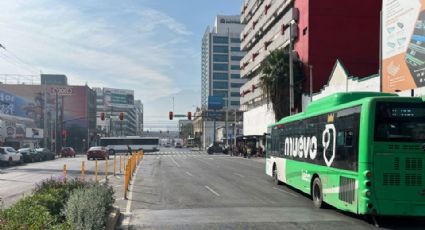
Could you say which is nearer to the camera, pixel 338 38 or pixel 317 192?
pixel 317 192

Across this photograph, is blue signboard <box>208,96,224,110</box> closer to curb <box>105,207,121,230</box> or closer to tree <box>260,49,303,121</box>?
tree <box>260,49,303,121</box>

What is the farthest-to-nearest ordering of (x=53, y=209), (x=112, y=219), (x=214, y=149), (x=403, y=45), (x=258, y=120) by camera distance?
1. (x=214, y=149)
2. (x=258, y=120)
3. (x=403, y=45)
4. (x=112, y=219)
5. (x=53, y=209)

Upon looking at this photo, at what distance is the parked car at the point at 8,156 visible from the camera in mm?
42787

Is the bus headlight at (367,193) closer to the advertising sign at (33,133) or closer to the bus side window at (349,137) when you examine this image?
the bus side window at (349,137)

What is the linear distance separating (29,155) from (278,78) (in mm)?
27223

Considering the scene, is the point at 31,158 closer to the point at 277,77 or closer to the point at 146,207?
the point at 277,77

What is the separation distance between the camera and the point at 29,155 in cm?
5100

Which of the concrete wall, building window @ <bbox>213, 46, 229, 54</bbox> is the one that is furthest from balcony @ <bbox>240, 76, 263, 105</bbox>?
building window @ <bbox>213, 46, 229, 54</bbox>

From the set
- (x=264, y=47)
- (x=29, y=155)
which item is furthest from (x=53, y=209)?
(x=264, y=47)

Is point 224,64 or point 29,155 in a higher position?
point 224,64

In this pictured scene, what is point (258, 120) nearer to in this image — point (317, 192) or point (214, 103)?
point (214, 103)

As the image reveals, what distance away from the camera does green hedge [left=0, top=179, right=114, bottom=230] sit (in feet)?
22.4

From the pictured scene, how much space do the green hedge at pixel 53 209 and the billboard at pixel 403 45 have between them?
18.0 meters

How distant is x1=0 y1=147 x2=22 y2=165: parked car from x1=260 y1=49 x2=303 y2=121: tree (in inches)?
995
